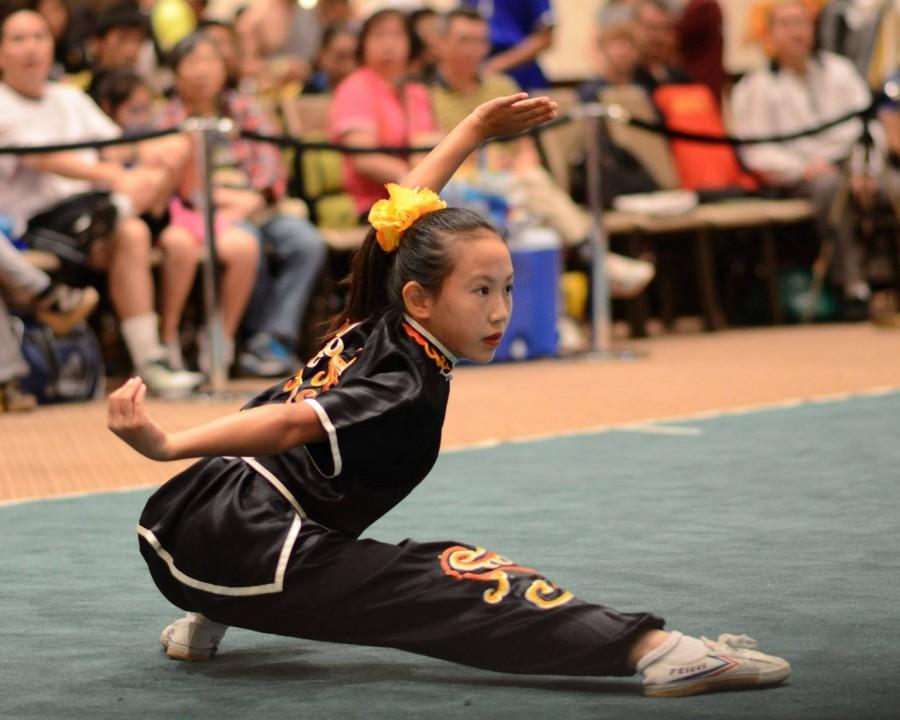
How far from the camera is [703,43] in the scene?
35.4 ft

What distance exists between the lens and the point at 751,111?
10008mm

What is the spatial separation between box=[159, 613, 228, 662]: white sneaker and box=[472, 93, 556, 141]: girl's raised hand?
0.97m

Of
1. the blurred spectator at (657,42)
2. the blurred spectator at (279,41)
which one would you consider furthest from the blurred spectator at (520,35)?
the blurred spectator at (279,41)

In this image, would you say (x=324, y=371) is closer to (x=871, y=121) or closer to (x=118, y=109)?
(x=118, y=109)

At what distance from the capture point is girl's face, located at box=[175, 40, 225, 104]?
7543mm

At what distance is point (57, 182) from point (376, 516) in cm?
453

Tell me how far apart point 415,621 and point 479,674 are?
0.16 metres

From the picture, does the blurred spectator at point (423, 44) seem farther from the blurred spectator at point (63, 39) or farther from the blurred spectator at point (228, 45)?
the blurred spectator at point (63, 39)

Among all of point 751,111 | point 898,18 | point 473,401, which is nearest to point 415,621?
point 473,401

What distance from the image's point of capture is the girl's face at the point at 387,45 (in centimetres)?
836

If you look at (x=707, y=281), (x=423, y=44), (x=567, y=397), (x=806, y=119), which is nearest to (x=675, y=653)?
(x=567, y=397)

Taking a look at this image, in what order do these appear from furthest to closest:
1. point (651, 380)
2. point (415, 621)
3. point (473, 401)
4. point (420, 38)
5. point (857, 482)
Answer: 1. point (420, 38)
2. point (651, 380)
3. point (473, 401)
4. point (857, 482)
5. point (415, 621)

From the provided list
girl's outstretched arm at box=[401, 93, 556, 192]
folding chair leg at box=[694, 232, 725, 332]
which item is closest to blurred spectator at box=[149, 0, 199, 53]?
folding chair leg at box=[694, 232, 725, 332]

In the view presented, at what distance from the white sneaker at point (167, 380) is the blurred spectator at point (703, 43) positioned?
15.1 feet
